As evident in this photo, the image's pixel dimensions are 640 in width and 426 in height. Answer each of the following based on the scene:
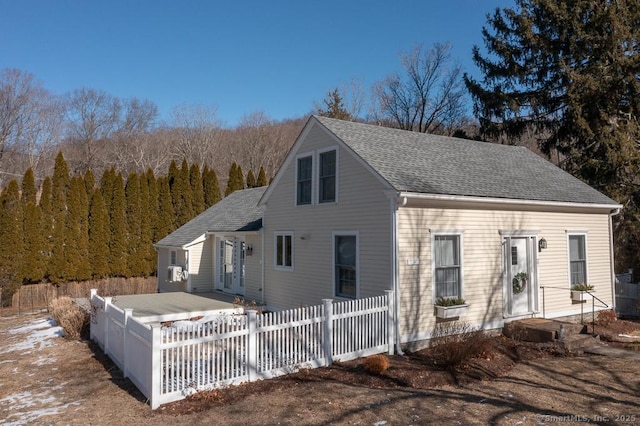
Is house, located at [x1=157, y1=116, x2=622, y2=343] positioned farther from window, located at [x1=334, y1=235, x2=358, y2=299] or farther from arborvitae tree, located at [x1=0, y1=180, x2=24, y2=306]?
arborvitae tree, located at [x1=0, y1=180, x2=24, y2=306]

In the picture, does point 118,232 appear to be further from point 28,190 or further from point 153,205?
point 28,190

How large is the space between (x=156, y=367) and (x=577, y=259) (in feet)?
40.0

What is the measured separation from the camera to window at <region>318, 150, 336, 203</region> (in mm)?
12016

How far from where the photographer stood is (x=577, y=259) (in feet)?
43.9

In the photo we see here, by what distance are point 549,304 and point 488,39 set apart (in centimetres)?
1819

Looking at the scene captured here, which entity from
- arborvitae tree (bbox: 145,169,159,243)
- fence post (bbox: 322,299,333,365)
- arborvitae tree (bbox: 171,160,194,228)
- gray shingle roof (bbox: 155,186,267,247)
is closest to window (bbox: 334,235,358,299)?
fence post (bbox: 322,299,333,365)

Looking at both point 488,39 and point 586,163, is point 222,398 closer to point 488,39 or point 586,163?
point 586,163

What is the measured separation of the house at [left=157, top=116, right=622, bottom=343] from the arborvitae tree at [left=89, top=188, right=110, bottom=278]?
34.9 feet

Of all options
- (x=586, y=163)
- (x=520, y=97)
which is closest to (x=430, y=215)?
(x=586, y=163)

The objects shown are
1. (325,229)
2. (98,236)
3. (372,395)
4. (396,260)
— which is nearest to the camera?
(372,395)

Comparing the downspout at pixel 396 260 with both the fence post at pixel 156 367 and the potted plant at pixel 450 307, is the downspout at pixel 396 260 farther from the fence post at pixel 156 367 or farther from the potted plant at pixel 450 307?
the fence post at pixel 156 367

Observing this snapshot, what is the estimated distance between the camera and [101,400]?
23.4 feet

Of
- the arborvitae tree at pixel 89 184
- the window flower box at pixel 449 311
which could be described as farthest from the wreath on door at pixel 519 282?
the arborvitae tree at pixel 89 184

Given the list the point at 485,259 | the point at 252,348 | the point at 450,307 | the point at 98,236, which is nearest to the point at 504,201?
the point at 485,259
